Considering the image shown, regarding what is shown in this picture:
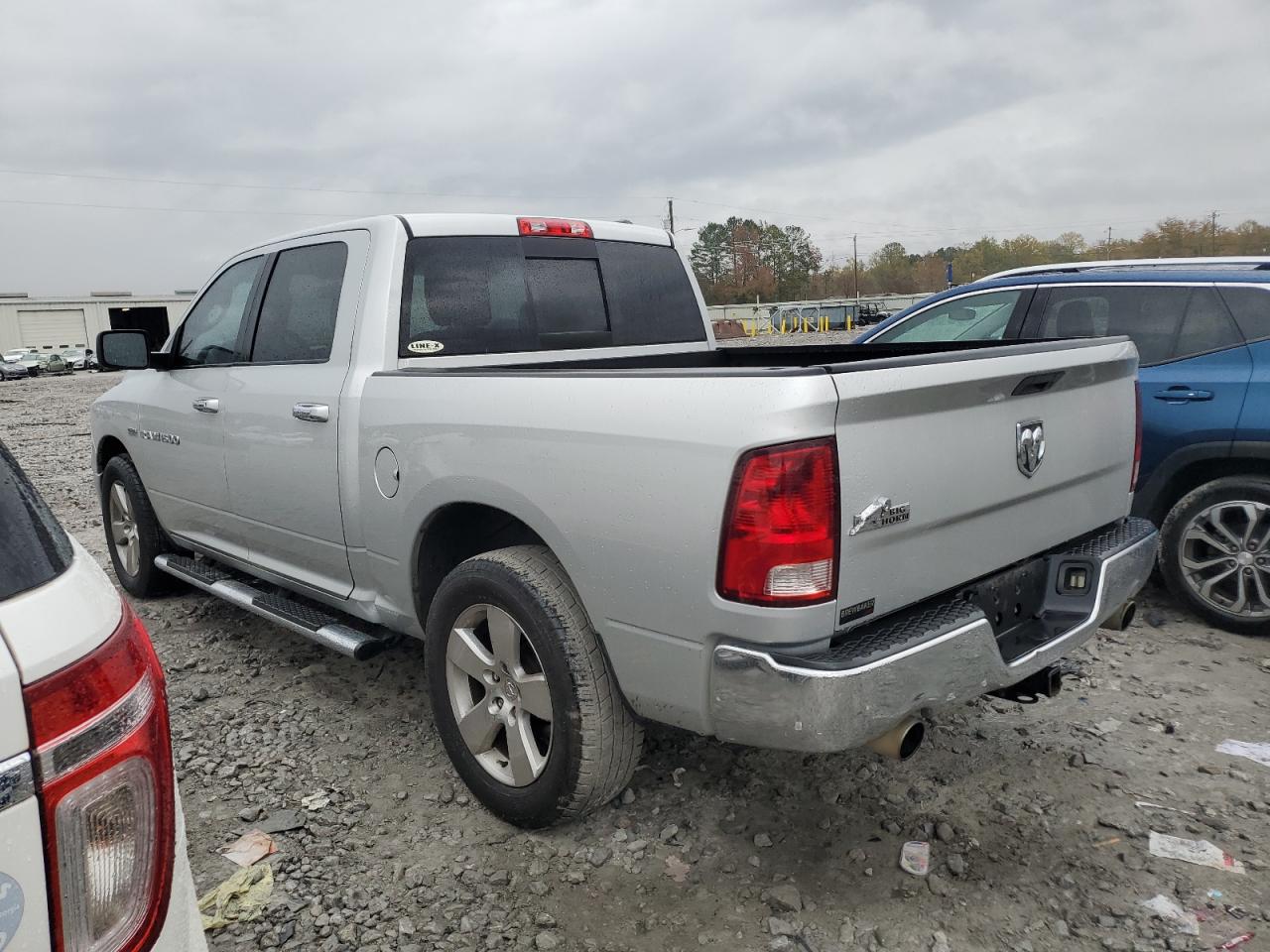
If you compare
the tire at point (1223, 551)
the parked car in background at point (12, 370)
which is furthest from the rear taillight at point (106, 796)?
the parked car in background at point (12, 370)

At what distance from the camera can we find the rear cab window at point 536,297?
3615 millimetres

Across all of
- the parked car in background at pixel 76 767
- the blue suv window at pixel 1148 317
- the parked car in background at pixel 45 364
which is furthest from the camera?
the parked car in background at pixel 45 364

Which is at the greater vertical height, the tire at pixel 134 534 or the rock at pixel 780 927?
the tire at pixel 134 534

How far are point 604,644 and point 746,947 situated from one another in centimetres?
87

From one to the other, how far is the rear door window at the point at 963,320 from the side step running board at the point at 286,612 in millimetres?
3478

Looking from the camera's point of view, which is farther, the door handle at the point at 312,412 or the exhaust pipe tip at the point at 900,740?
the door handle at the point at 312,412

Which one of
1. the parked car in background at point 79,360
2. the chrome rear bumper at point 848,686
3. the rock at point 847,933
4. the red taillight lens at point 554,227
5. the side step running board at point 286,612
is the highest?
the red taillight lens at point 554,227

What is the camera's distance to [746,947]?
8.18ft

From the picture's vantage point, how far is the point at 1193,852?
2.86 meters

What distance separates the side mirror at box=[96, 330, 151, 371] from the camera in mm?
4750

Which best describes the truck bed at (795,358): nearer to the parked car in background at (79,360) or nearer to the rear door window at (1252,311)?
the rear door window at (1252,311)

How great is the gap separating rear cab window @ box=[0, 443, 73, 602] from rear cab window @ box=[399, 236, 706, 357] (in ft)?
7.10

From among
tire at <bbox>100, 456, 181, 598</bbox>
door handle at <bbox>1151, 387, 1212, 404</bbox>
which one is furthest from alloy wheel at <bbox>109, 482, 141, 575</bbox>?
door handle at <bbox>1151, 387, 1212, 404</bbox>

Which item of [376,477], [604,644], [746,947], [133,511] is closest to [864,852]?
[746,947]
